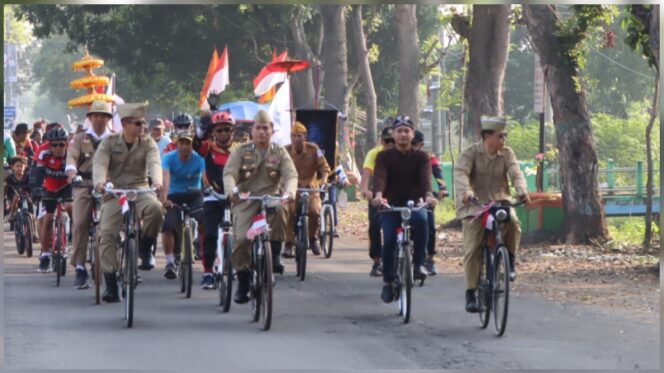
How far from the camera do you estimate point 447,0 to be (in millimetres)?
8188

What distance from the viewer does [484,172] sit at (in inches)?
476

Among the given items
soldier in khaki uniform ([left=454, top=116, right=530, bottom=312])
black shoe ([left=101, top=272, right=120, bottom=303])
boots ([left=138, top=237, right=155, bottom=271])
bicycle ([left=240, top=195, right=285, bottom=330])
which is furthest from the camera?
boots ([left=138, top=237, right=155, bottom=271])

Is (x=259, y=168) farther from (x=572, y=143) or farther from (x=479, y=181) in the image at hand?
(x=572, y=143)

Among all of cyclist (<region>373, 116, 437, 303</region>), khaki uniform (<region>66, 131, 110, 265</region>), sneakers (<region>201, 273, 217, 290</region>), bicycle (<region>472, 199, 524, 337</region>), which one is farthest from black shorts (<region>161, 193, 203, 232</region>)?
bicycle (<region>472, 199, 524, 337</region>)

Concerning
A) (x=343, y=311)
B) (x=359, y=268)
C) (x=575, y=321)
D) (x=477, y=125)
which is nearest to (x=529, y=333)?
(x=575, y=321)

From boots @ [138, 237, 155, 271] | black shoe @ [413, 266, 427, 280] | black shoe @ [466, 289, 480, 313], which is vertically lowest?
black shoe @ [466, 289, 480, 313]

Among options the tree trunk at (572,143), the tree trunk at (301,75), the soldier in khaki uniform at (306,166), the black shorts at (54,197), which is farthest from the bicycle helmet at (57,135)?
the tree trunk at (301,75)

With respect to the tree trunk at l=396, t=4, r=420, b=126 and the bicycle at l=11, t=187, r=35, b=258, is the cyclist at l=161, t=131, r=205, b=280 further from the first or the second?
the tree trunk at l=396, t=4, r=420, b=126

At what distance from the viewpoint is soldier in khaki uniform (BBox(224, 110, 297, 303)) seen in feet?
40.8

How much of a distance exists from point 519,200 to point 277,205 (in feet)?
6.91

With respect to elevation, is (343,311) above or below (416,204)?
below

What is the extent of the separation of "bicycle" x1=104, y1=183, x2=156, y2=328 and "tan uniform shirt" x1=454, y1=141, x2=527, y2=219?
2.55 m

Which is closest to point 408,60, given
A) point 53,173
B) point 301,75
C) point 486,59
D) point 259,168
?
point 301,75

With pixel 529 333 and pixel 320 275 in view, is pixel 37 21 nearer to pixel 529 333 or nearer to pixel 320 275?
pixel 320 275
